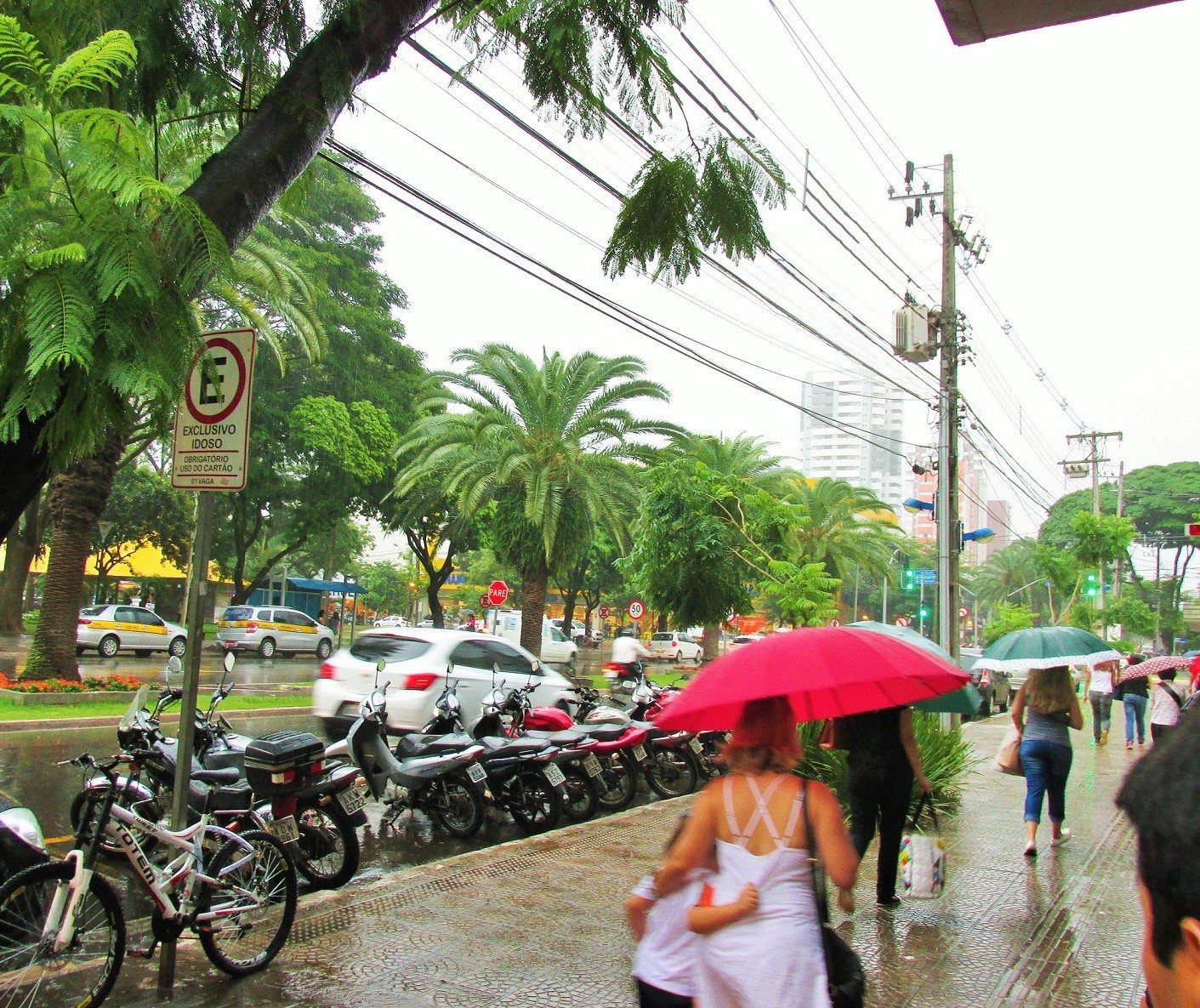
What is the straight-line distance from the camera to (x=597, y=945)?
550cm

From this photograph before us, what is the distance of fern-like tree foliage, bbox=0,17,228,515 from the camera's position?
3.16 m

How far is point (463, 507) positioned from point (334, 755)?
15062 mm

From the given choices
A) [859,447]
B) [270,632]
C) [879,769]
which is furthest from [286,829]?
[859,447]

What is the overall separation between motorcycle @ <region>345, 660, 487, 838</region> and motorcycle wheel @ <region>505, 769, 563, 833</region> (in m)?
0.41

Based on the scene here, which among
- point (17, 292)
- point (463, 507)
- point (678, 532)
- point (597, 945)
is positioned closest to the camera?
point (17, 292)

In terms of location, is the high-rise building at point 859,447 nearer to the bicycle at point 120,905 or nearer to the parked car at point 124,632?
the parked car at point 124,632

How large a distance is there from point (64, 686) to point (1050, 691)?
1454 centimetres

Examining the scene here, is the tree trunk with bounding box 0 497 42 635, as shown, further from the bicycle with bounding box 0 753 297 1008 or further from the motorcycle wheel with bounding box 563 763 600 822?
the bicycle with bounding box 0 753 297 1008

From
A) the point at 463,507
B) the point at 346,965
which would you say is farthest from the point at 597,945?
the point at 463,507

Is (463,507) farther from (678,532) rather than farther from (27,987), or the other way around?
(27,987)

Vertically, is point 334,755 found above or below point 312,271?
below

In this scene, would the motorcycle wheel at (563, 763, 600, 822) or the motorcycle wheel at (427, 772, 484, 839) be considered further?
the motorcycle wheel at (563, 763, 600, 822)

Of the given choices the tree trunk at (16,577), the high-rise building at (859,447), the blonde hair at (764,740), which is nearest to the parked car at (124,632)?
the tree trunk at (16,577)

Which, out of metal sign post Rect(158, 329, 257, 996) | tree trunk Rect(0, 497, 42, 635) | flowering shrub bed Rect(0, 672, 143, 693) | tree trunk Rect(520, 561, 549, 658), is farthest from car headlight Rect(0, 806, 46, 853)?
tree trunk Rect(0, 497, 42, 635)
